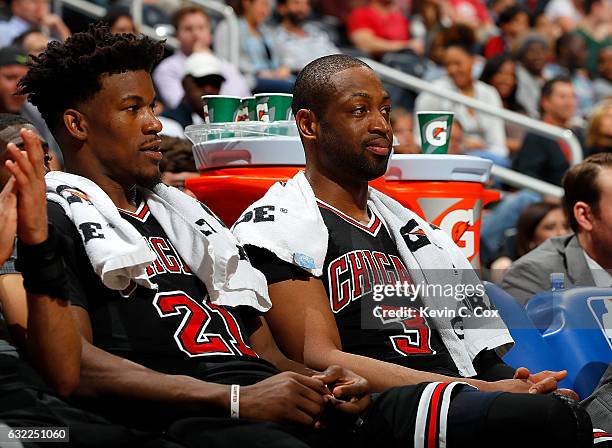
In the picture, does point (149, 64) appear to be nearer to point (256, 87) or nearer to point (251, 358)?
point (251, 358)

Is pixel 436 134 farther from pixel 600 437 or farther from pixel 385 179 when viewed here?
pixel 600 437

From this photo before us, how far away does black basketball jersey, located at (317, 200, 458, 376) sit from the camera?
3.51 meters

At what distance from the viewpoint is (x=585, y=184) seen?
4816 mm

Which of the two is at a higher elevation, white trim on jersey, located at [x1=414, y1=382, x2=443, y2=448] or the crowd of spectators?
the crowd of spectators

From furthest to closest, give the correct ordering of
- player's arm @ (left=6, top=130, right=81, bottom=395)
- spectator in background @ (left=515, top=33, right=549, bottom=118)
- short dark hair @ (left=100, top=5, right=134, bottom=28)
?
1. spectator in background @ (left=515, top=33, right=549, bottom=118)
2. short dark hair @ (left=100, top=5, right=134, bottom=28)
3. player's arm @ (left=6, top=130, right=81, bottom=395)

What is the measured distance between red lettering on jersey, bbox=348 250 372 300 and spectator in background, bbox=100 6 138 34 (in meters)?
4.35

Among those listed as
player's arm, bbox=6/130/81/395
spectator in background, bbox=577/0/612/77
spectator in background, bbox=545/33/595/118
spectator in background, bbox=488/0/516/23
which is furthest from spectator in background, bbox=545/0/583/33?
player's arm, bbox=6/130/81/395

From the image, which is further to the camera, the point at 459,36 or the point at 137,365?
the point at 459,36

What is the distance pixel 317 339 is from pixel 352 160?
0.66 m

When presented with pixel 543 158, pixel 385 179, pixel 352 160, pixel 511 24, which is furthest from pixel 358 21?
pixel 352 160

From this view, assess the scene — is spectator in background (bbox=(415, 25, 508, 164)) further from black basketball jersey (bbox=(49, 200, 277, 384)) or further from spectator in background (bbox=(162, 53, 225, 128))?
black basketball jersey (bbox=(49, 200, 277, 384))

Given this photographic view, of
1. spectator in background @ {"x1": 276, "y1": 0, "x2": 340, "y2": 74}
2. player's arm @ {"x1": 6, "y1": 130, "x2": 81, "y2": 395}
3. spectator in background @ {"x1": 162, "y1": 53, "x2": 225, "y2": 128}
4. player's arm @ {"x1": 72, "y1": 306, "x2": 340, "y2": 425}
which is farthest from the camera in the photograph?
spectator in background @ {"x1": 276, "y1": 0, "x2": 340, "y2": 74}

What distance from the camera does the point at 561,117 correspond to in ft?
29.9

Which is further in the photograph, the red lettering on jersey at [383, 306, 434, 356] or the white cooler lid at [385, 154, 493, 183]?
the white cooler lid at [385, 154, 493, 183]
